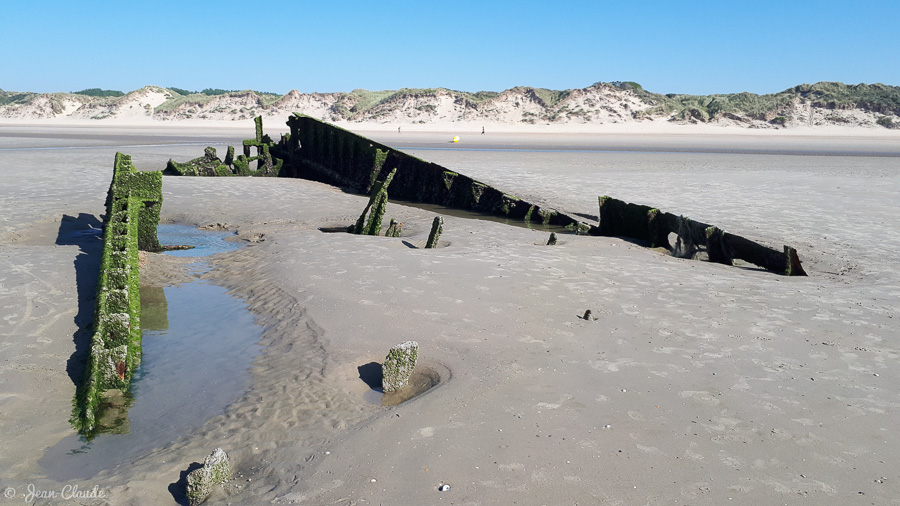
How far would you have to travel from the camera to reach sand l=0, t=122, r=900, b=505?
348cm

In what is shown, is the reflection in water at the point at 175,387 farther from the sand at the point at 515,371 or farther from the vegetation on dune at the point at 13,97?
the vegetation on dune at the point at 13,97

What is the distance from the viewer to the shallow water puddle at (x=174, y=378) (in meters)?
3.95

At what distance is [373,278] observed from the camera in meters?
7.48

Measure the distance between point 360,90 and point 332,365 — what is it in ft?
252

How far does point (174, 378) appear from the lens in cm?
512

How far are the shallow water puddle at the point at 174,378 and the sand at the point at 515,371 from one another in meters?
0.12

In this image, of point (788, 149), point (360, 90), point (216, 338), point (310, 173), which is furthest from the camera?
point (360, 90)

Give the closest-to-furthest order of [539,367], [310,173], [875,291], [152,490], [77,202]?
[152,490] < [539,367] < [875,291] < [77,202] < [310,173]

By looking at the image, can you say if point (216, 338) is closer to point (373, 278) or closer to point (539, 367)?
point (373, 278)

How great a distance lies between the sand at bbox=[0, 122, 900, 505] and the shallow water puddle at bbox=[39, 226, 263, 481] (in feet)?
0.41

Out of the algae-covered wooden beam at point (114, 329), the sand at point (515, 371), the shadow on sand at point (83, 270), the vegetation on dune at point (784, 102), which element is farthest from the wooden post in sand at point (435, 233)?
the vegetation on dune at point (784, 102)

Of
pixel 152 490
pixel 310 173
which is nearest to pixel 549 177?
pixel 310 173

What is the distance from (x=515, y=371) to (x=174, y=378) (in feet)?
8.72

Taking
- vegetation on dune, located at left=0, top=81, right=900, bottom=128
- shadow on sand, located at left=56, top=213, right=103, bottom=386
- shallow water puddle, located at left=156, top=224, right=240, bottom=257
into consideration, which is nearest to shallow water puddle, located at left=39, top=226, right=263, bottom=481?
shadow on sand, located at left=56, top=213, right=103, bottom=386
